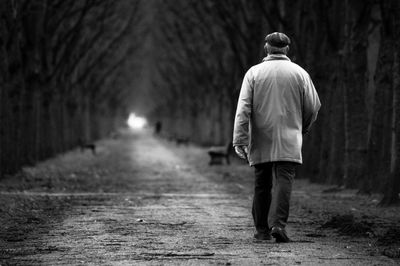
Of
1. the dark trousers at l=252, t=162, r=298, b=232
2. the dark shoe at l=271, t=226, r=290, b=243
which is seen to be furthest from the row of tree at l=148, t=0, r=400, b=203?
the dark shoe at l=271, t=226, r=290, b=243

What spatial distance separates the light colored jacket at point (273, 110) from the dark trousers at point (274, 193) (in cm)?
13

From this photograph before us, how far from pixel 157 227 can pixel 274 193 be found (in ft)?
5.66

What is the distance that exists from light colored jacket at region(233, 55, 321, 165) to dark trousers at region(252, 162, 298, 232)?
5.2 inches

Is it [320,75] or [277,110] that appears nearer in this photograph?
[277,110]

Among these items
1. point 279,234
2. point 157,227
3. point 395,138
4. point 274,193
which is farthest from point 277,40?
point 395,138

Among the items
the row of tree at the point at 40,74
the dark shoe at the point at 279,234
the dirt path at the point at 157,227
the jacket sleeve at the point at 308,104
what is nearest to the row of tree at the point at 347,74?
the dirt path at the point at 157,227

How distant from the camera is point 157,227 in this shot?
9.64 metres

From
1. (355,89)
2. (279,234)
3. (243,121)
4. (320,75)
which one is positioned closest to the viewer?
(279,234)

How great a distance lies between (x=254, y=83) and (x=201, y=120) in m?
48.7

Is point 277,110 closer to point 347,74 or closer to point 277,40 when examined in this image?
point 277,40

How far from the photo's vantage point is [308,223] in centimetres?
1047

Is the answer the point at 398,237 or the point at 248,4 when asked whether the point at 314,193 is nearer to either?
the point at 398,237

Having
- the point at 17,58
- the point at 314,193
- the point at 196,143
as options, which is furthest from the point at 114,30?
the point at 314,193

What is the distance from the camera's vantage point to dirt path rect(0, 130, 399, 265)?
23.5 ft
